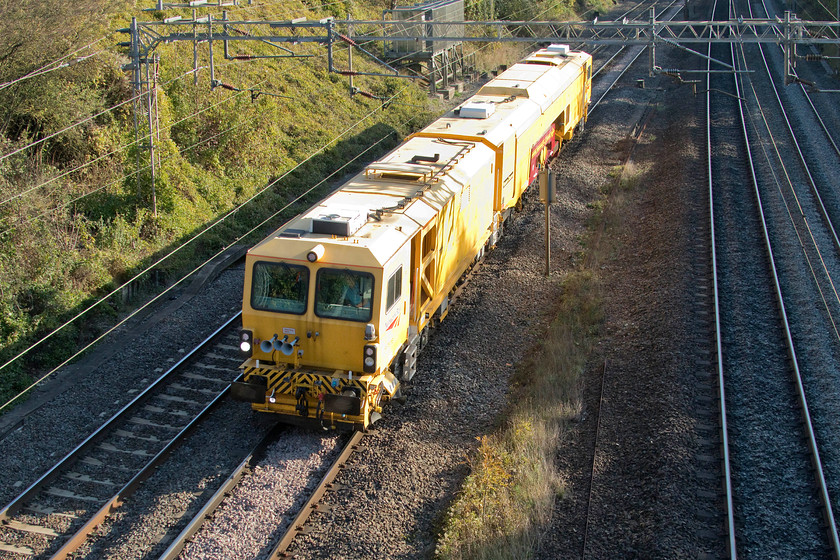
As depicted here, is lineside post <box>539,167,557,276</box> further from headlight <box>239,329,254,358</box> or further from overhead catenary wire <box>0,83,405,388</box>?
headlight <box>239,329,254,358</box>

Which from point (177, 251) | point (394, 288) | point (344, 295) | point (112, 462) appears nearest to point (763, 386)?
point (394, 288)

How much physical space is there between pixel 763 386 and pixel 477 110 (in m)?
8.95

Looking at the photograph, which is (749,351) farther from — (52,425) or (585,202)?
(52,425)

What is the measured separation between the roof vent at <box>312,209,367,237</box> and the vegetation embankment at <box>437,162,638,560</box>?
3399mm

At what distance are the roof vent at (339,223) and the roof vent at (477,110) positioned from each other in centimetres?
762

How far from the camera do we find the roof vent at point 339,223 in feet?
35.8

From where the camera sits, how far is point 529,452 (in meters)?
10.8

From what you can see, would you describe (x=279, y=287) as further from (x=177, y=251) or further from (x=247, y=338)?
Answer: (x=177, y=251)

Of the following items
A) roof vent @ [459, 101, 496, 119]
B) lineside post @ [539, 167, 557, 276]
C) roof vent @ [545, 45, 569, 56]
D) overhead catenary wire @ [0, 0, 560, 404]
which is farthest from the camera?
roof vent @ [545, 45, 569, 56]

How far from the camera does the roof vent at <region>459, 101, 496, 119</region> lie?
18047 mm

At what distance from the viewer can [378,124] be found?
29.6m

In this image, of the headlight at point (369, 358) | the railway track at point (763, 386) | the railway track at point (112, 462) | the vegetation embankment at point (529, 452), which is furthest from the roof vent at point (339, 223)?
the railway track at point (763, 386)

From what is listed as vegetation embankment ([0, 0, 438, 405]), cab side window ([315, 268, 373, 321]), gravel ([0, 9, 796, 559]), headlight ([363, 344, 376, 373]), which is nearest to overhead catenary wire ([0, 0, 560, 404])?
vegetation embankment ([0, 0, 438, 405])

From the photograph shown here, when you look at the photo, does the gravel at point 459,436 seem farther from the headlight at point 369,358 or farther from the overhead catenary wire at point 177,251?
the headlight at point 369,358
